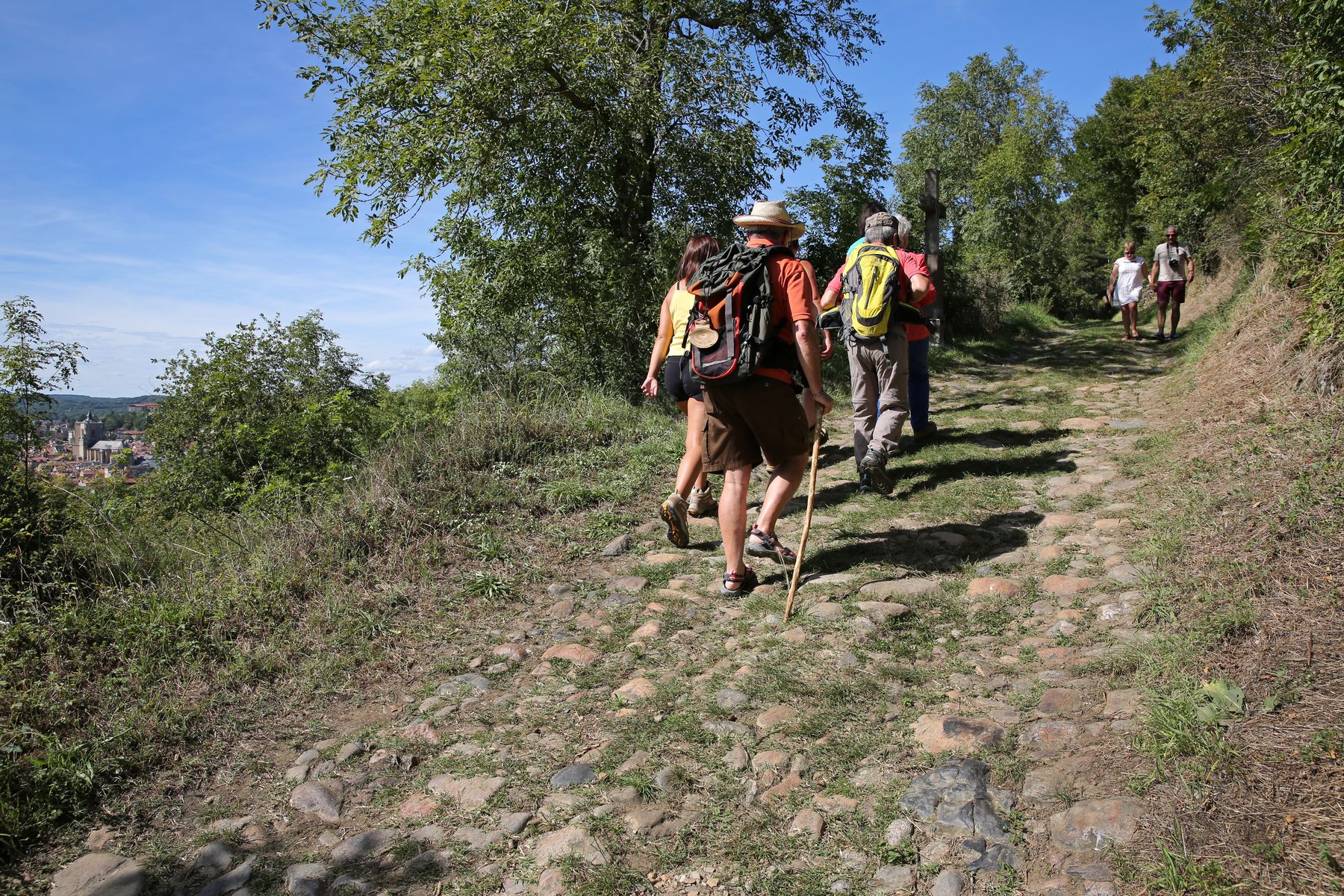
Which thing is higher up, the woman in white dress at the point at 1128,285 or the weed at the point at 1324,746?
the woman in white dress at the point at 1128,285

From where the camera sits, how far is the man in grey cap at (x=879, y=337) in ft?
20.7

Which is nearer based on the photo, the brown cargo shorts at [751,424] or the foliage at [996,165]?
the brown cargo shorts at [751,424]

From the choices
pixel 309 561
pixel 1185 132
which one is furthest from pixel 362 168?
pixel 1185 132

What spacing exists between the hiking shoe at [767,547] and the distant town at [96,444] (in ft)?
17.1

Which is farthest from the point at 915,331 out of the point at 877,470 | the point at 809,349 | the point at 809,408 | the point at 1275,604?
the point at 1275,604

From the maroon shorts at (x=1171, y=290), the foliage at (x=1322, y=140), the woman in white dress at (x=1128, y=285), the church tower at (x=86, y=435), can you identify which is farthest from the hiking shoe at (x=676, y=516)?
the woman in white dress at (x=1128, y=285)

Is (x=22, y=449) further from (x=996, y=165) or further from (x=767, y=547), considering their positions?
(x=996, y=165)

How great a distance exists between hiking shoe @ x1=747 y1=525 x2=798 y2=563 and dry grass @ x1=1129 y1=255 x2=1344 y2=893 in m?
2.11

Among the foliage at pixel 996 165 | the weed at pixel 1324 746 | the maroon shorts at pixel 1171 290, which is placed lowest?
the weed at pixel 1324 746

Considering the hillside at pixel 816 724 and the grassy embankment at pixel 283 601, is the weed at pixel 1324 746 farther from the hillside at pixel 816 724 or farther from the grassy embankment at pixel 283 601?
the grassy embankment at pixel 283 601

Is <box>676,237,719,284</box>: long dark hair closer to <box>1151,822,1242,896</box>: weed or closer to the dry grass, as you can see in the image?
the dry grass

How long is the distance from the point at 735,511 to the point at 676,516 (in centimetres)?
86

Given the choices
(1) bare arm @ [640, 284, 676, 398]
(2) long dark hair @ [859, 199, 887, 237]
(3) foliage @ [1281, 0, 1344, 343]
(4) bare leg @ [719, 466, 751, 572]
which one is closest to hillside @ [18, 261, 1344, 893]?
(4) bare leg @ [719, 466, 751, 572]

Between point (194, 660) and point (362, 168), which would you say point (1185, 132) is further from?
point (194, 660)
